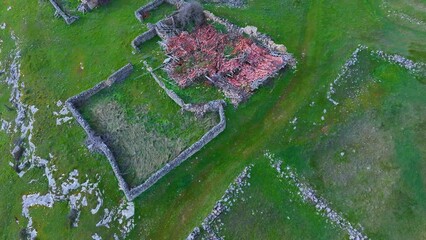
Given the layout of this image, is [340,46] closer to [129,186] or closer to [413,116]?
[413,116]

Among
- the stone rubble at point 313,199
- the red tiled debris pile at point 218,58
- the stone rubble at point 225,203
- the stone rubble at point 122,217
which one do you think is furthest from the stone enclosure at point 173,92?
the stone rubble at point 313,199

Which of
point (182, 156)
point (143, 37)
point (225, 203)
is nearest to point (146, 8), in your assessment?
point (143, 37)

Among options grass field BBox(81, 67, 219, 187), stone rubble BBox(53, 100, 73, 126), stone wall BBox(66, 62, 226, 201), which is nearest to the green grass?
stone wall BBox(66, 62, 226, 201)

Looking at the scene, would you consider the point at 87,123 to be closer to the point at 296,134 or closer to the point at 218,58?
the point at 218,58

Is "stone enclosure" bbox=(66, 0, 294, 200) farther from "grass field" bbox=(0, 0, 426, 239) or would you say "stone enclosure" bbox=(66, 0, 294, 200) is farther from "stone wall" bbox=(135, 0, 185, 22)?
"grass field" bbox=(0, 0, 426, 239)

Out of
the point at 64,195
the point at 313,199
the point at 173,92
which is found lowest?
the point at 64,195

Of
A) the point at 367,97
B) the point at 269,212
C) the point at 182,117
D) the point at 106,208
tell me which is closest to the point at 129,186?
the point at 106,208
